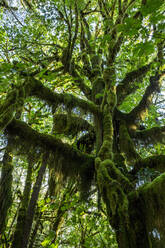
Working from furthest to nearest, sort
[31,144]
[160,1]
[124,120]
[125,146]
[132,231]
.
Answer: [124,120]
[125,146]
[31,144]
[132,231]
[160,1]

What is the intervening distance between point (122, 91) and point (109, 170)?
15.6 ft

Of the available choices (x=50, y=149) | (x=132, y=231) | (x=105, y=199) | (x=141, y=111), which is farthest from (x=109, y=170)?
(x=141, y=111)

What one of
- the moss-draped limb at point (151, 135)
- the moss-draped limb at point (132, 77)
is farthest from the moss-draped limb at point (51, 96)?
the moss-draped limb at point (132, 77)

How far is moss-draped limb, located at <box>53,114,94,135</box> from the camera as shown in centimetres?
518

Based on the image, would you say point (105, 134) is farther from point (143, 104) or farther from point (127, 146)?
point (143, 104)

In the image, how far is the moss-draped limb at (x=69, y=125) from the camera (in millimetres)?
5183

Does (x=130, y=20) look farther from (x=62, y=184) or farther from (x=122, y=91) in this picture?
(x=122, y=91)

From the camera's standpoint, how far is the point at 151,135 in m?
5.70

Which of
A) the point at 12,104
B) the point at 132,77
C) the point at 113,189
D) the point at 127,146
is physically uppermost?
the point at 132,77

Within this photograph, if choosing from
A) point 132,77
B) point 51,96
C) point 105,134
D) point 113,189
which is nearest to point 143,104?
point 132,77

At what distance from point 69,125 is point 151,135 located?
290 centimetres

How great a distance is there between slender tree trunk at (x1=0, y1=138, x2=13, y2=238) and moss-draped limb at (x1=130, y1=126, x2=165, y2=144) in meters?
4.24

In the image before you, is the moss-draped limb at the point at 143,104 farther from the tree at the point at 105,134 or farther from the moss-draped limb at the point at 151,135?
the moss-draped limb at the point at 151,135

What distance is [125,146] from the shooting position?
5273 millimetres
